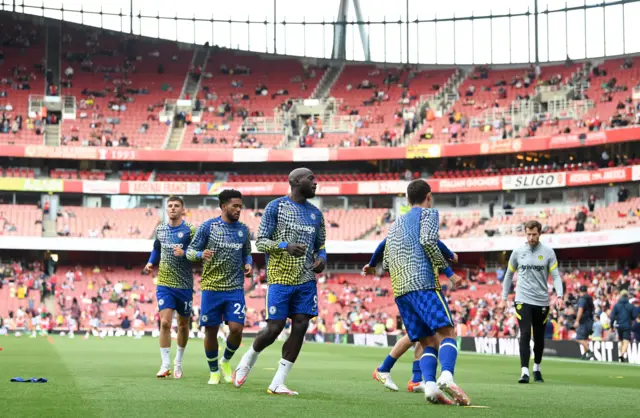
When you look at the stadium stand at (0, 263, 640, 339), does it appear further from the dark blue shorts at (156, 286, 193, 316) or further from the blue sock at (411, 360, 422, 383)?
the blue sock at (411, 360, 422, 383)

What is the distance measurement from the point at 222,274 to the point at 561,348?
54.7 feet

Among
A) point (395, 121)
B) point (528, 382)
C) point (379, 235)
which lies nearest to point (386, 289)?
point (379, 235)

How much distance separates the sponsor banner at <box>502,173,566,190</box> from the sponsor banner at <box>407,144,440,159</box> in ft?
14.8

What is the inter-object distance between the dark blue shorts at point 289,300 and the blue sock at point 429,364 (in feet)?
5.06

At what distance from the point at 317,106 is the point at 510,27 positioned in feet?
53.7

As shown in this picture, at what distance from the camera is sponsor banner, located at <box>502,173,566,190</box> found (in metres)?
60.1

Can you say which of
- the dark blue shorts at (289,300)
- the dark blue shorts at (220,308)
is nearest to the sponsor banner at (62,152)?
the dark blue shorts at (220,308)

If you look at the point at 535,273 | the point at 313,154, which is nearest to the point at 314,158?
the point at 313,154

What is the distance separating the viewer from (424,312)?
397 inches

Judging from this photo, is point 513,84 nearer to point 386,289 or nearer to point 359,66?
point 359,66

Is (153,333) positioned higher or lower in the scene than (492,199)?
lower

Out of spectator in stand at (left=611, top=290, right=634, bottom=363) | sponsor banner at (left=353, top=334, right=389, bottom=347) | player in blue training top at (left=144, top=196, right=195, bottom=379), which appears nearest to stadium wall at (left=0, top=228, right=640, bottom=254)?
sponsor banner at (left=353, top=334, right=389, bottom=347)

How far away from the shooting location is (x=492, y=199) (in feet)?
212

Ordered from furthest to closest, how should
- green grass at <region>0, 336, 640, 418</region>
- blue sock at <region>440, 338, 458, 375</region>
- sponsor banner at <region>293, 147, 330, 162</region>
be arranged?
sponsor banner at <region>293, 147, 330, 162</region>, blue sock at <region>440, 338, 458, 375</region>, green grass at <region>0, 336, 640, 418</region>
